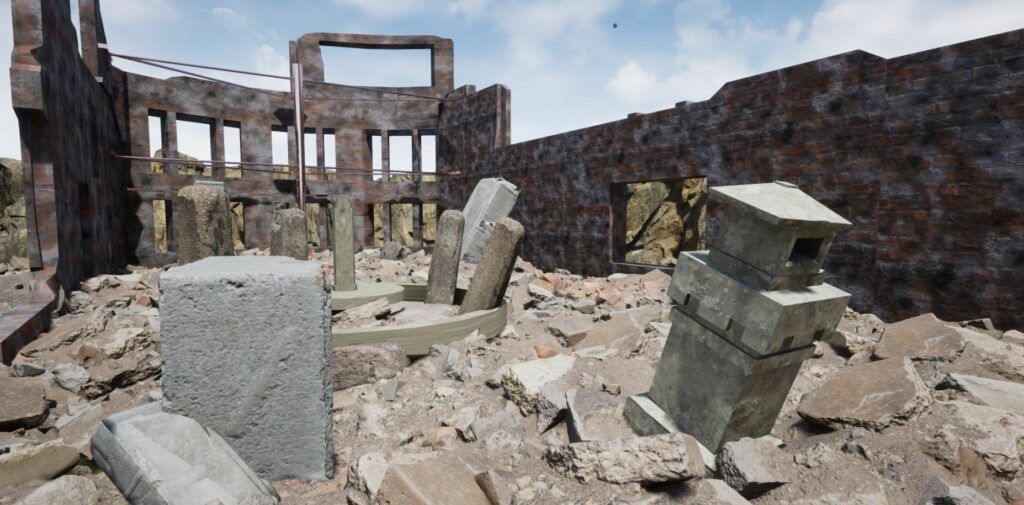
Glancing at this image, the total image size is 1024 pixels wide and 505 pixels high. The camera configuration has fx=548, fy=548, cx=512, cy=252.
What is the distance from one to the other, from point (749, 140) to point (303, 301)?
6.86 m

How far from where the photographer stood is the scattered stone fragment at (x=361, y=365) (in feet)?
14.0

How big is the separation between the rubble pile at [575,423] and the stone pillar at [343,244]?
6.32 ft

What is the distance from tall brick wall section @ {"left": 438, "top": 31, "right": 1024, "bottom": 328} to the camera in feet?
17.1

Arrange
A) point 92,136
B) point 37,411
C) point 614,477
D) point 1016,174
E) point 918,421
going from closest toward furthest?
1. point 614,477
2. point 918,421
3. point 37,411
4. point 1016,174
5. point 92,136

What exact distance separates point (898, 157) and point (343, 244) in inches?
260

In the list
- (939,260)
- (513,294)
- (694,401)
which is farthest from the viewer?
(513,294)

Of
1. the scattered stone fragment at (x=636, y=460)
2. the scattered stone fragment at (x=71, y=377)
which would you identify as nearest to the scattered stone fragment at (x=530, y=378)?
the scattered stone fragment at (x=636, y=460)

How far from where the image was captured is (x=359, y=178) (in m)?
15.9

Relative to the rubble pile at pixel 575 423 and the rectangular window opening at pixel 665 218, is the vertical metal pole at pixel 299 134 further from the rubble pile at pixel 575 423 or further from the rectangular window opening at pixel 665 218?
the rectangular window opening at pixel 665 218

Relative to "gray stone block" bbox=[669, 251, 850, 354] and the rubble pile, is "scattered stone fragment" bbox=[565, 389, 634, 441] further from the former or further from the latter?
"gray stone block" bbox=[669, 251, 850, 354]

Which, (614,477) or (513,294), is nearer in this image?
(614,477)

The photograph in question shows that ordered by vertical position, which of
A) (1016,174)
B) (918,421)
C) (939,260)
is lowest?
(918,421)

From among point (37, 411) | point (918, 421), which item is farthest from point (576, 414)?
point (37, 411)

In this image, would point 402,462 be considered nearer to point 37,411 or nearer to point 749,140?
point 37,411
